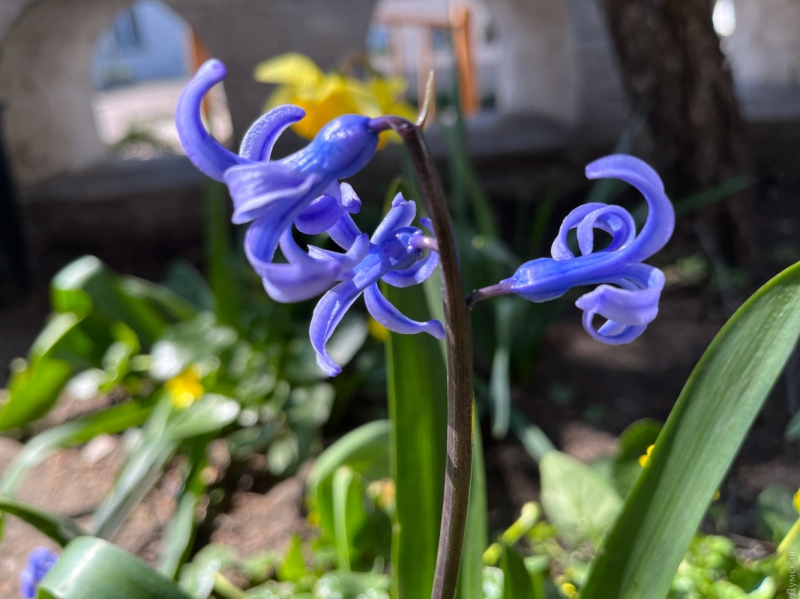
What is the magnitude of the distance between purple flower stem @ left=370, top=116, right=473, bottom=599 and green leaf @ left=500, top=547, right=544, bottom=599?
0.71ft

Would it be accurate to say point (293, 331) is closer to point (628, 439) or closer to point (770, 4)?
point (628, 439)

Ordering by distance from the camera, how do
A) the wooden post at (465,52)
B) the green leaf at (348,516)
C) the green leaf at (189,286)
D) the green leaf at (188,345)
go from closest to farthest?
the green leaf at (348,516) → the green leaf at (188,345) → the green leaf at (189,286) → the wooden post at (465,52)

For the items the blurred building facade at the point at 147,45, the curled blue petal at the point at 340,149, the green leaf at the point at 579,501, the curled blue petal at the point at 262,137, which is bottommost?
the green leaf at the point at 579,501

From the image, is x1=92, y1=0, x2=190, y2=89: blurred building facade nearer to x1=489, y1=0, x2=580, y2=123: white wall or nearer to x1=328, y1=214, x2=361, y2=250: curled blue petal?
x1=489, y1=0, x2=580, y2=123: white wall

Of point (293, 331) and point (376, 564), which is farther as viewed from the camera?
point (293, 331)

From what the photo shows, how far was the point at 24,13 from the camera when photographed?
2.71 metres

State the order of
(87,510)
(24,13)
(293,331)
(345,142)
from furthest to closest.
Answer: (24,13)
(293,331)
(87,510)
(345,142)

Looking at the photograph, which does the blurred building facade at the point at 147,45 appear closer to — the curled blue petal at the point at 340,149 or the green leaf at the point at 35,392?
the green leaf at the point at 35,392

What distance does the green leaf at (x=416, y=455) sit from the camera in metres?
0.70

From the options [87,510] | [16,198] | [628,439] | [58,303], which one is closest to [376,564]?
[628,439]

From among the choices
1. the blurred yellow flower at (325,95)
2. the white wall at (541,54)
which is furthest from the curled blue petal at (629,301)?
the white wall at (541,54)

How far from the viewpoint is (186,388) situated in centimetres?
145

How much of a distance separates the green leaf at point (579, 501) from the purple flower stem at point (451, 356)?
1.80ft

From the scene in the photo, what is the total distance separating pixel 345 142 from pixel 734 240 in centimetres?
189
